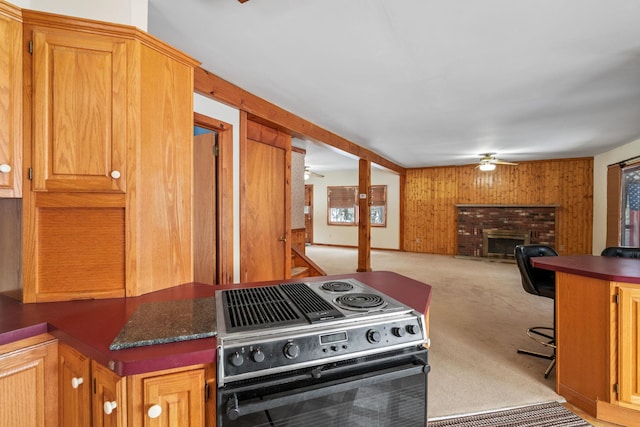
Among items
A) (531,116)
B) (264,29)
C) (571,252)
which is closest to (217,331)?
(264,29)

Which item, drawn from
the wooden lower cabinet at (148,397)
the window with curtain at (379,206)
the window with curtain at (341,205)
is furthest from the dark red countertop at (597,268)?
the window with curtain at (341,205)

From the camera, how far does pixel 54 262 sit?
4.49ft

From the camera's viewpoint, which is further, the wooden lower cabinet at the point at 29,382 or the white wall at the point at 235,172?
the white wall at the point at 235,172

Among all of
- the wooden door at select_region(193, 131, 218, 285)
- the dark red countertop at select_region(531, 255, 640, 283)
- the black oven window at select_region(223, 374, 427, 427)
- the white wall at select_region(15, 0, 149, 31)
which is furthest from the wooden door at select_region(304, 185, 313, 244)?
the black oven window at select_region(223, 374, 427, 427)

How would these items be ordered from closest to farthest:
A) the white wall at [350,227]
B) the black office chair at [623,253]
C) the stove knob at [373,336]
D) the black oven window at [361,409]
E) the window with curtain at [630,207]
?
1. the black oven window at [361,409]
2. the stove knob at [373,336]
3. the black office chair at [623,253]
4. the window with curtain at [630,207]
5. the white wall at [350,227]

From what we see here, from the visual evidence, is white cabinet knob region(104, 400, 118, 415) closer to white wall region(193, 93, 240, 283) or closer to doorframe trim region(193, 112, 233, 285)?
doorframe trim region(193, 112, 233, 285)

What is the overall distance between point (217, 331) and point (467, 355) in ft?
8.26

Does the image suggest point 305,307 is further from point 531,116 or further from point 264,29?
point 531,116

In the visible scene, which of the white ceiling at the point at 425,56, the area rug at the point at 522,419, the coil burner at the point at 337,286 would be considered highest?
the white ceiling at the point at 425,56

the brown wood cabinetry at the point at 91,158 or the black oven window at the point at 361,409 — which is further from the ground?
the brown wood cabinetry at the point at 91,158

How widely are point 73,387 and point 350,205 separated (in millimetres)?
9076

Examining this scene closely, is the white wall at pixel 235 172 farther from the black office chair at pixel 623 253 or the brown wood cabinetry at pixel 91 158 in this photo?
the black office chair at pixel 623 253

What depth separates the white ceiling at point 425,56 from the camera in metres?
1.77

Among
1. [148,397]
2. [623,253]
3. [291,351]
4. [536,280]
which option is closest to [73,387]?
[148,397]
